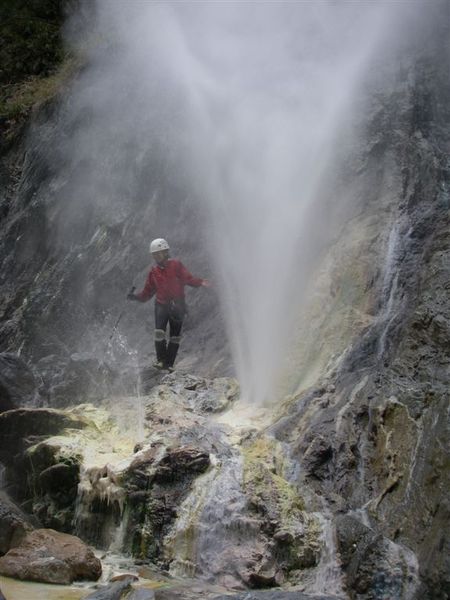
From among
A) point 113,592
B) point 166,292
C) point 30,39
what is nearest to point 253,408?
point 166,292

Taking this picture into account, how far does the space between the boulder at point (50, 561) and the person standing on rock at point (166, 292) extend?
14.0 ft

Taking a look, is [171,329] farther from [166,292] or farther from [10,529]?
[10,529]

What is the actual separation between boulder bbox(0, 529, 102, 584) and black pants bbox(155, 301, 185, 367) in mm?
4254

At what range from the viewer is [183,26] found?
1509 centimetres

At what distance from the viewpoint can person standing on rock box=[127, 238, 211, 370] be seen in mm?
9641

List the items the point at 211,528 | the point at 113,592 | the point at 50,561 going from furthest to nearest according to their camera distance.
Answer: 1. the point at 211,528
2. the point at 50,561
3. the point at 113,592

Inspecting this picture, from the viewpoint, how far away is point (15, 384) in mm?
9297

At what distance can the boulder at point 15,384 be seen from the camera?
29.8ft

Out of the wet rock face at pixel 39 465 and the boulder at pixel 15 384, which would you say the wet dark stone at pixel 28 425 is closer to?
the wet rock face at pixel 39 465

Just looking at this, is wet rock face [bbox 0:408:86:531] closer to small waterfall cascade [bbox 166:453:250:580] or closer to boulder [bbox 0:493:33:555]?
boulder [bbox 0:493:33:555]

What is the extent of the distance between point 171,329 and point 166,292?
1.86 feet

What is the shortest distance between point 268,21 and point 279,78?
2.21 m

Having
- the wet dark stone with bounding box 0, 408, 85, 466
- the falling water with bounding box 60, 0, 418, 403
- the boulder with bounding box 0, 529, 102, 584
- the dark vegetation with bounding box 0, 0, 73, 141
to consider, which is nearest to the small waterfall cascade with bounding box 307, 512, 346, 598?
the boulder with bounding box 0, 529, 102, 584

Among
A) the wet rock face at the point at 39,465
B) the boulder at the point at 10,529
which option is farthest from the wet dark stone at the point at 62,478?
the boulder at the point at 10,529
